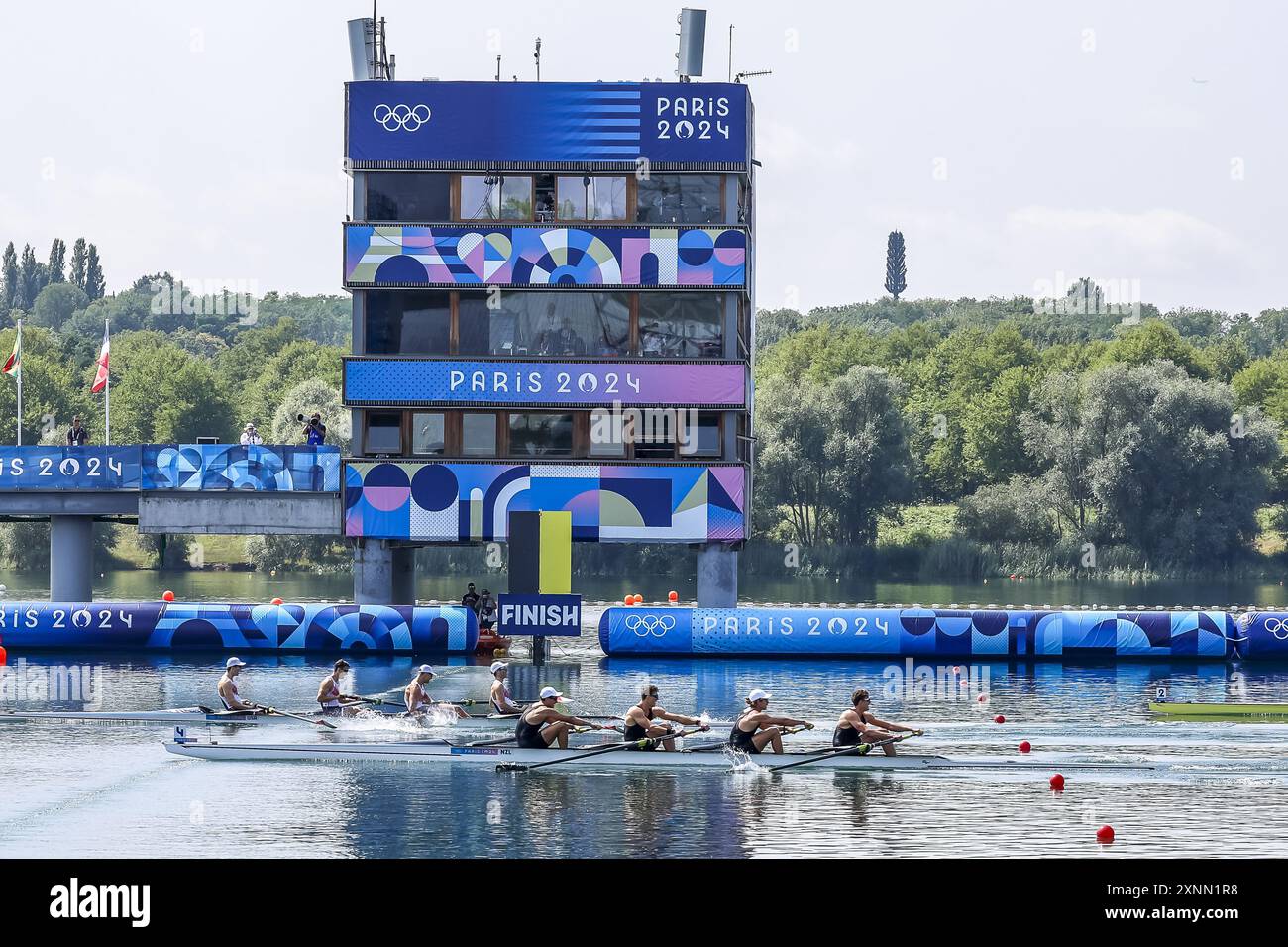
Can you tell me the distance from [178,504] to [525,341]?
14.5 m

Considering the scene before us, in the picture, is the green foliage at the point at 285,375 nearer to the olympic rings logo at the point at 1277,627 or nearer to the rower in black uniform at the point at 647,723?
the olympic rings logo at the point at 1277,627

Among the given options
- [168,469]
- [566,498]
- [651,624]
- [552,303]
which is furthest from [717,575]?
[168,469]

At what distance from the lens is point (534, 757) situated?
37.0 meters

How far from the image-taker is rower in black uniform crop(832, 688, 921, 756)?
36500 mm

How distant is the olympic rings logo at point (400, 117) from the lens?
202 feet

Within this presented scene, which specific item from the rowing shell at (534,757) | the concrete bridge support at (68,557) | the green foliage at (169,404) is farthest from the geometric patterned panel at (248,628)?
the green foliage at (169,404)

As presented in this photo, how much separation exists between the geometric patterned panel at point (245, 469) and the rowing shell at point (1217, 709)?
31.7 metres

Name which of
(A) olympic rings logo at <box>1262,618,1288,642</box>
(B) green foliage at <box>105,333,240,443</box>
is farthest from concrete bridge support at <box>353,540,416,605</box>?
(B) green foliage at <box>105,333,240,443</box>

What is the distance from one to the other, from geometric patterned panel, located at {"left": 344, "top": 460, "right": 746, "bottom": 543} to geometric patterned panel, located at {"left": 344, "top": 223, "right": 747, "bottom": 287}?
6.52 m

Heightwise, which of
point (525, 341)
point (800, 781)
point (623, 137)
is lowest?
point (800, 781)
